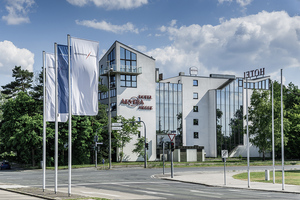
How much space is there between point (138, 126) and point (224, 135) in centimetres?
1834

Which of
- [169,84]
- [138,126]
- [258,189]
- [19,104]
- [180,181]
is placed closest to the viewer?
[258,189]

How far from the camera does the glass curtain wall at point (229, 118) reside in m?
74.8

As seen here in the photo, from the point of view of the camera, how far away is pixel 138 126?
Answer: 66.1 m

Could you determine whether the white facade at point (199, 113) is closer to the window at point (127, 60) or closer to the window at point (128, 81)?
the window at point (128, 81)

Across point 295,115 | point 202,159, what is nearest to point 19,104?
point 202,159

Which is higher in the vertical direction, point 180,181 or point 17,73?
point 17,73

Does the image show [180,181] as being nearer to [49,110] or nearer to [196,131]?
[49,110]

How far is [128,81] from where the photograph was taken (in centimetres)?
6894

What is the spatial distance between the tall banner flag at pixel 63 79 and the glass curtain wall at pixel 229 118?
188ft

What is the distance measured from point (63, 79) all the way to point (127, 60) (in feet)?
161

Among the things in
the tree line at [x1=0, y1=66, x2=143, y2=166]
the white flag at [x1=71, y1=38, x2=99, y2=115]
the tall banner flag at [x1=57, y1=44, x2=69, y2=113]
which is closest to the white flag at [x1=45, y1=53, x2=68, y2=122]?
the tall banner flag at [x1=57, y1=44, x2=69, y2=113]

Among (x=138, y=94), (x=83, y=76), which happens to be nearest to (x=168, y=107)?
(x=138, y=94)

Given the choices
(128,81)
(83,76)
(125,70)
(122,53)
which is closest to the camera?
(83,76)

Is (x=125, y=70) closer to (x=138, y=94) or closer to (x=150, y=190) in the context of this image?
(x=138, y=94)
